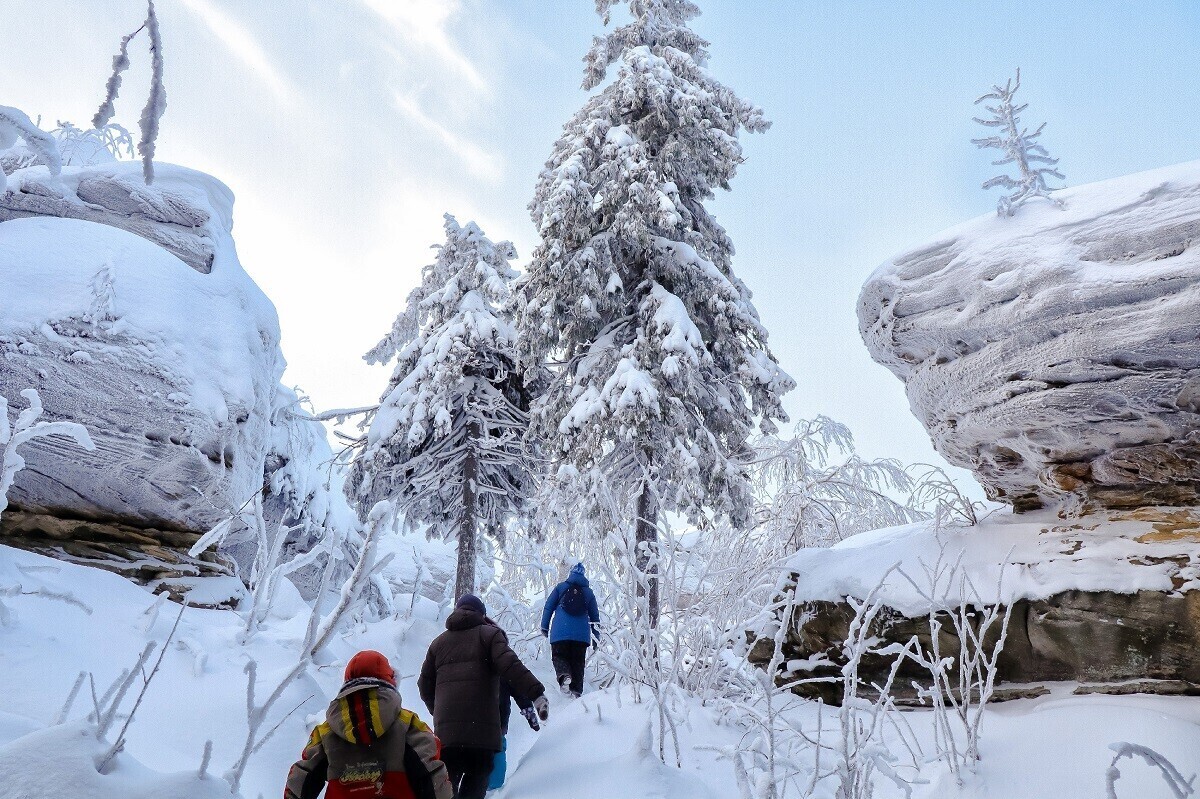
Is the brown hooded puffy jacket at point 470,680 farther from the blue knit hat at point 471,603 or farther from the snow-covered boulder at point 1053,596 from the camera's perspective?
the snow-covered boulder at point 1053,596

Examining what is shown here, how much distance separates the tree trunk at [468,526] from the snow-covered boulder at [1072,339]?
7.58m

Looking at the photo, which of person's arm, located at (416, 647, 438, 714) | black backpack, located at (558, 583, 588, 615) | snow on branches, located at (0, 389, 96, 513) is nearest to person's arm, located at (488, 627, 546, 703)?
person's arm, located at (416, 647, 438, 714)

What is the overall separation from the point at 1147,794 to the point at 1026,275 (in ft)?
11.8

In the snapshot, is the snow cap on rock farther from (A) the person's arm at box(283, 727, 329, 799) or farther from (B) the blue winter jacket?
(B) the blue winter jacket

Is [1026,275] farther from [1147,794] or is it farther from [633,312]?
[633,312]

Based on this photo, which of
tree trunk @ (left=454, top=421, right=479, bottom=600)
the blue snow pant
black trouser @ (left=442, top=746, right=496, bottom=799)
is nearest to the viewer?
black trouser @ (left=442, top=746, right=496, bottom=799)

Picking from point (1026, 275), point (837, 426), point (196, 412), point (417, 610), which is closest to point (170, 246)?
point (196, 412)

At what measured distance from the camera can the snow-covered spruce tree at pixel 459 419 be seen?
1144 centimetres

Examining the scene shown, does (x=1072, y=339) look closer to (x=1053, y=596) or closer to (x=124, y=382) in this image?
(x=1053, y=596)

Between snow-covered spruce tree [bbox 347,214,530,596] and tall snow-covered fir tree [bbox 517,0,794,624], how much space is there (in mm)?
1351

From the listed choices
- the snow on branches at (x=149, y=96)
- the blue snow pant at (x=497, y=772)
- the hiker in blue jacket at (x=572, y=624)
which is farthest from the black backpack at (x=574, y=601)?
the snow on branches at (x=149, y=96)

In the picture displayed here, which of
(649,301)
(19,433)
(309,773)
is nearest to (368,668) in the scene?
(309,773)

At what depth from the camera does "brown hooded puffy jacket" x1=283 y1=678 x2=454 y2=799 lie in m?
2.83

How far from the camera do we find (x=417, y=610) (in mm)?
9133
